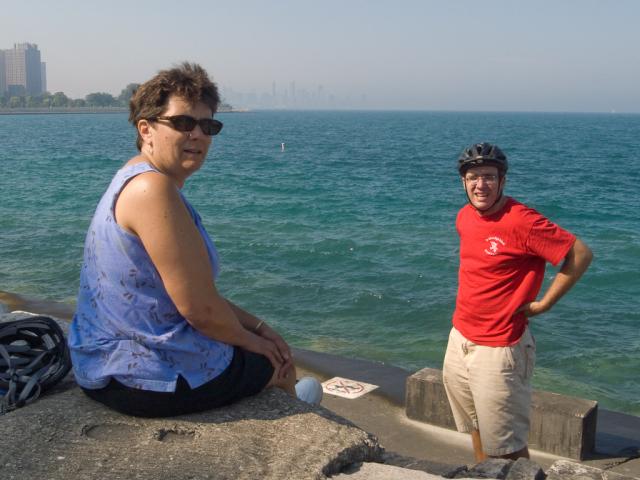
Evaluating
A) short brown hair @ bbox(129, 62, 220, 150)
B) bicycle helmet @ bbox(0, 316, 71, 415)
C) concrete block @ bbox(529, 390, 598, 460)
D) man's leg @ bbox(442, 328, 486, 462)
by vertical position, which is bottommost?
concrete block @ bbox(529, 390, 598, 460)

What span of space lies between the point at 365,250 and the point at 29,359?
51.0 feet

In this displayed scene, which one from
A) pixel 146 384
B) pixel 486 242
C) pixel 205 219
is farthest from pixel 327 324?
pixel 205 219

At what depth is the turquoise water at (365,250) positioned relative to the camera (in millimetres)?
11820

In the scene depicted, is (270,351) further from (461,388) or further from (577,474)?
(461,388)

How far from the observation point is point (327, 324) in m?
12.8

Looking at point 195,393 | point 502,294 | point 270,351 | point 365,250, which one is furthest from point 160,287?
point 365,250

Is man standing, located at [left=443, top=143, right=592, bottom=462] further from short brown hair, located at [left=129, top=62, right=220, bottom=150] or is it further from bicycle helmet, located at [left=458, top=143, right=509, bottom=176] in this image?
short brown hair, located at [left=129, top=62, right=220, bottom=150]

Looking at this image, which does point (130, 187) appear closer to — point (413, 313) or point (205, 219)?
point (413, 313)

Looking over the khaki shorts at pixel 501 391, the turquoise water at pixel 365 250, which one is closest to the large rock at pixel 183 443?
the khaki shorts at pixel 501 391

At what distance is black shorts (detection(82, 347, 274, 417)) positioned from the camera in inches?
121

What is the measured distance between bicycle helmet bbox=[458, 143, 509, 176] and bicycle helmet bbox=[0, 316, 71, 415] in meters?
2.27

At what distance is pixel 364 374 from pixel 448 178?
30.6 meters

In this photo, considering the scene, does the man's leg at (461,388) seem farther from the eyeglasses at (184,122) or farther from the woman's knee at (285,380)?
the eyeglasses at (184,122)

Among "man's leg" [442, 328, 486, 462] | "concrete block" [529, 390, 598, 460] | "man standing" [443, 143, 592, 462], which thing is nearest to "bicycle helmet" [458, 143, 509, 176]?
"man standing" [443, 143, 592, 462]
